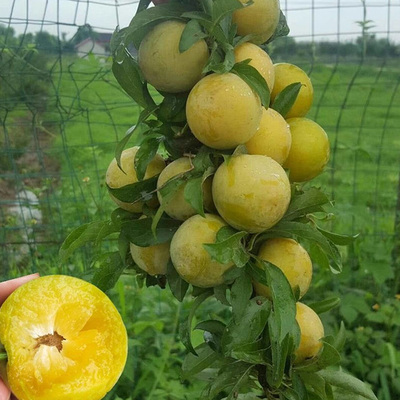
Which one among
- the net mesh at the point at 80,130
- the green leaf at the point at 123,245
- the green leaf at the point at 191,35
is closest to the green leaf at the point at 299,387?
the green leaf at the point at 123,245

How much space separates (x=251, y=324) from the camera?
0.94 metres

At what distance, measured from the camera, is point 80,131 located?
275 inches

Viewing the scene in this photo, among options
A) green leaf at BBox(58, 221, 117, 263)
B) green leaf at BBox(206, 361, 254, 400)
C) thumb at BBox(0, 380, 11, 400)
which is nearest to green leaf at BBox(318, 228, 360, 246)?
green leaf at BBox(206, 361, 254, 400)

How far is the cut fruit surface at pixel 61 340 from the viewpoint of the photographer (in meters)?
0.92

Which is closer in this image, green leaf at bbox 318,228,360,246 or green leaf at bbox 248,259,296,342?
green leaf at bbox 248,259,296,342

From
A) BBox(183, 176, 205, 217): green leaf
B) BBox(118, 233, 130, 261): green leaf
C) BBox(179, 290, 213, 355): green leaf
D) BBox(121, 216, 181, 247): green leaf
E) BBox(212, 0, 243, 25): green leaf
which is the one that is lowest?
BBox(179, 290, 213, 355): green leaf

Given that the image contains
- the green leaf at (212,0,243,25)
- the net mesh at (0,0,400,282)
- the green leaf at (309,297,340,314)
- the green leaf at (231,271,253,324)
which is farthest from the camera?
the net mesh at (0,0,400,282)

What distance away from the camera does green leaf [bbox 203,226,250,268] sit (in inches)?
33.0

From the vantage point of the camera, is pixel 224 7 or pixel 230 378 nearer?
pixel 224 7

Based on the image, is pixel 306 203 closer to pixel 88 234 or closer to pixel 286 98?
pixel 286 98

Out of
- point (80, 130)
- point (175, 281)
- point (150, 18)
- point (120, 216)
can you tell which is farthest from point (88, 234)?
point (80, 130)

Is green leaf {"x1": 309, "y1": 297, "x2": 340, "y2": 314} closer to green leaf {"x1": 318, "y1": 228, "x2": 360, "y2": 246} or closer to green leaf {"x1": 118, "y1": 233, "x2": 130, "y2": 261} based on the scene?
green leaf {"x1": 318, "y1": 228, "x2": 360, "y2": 246}

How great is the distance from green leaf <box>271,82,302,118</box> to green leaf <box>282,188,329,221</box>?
0.47 ft

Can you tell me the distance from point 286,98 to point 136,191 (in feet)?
0.93
